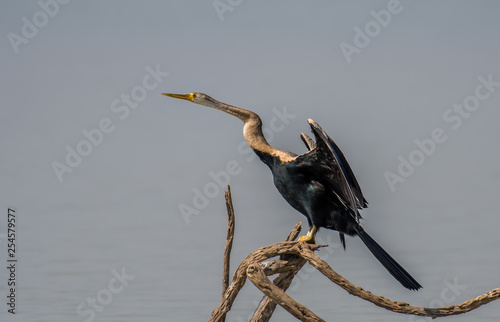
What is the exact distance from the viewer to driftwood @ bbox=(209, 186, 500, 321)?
3.81m

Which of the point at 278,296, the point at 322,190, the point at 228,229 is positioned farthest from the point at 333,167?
the point at 278,296

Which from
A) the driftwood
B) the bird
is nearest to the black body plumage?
the bird

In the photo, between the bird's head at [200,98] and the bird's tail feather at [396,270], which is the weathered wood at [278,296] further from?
the bird's head at [200,98]

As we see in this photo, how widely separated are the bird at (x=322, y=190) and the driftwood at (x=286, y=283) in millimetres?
163

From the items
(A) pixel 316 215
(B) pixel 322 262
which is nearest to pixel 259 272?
(B) pixel 322 262

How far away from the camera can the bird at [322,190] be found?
4.45 meters

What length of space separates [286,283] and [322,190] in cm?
63

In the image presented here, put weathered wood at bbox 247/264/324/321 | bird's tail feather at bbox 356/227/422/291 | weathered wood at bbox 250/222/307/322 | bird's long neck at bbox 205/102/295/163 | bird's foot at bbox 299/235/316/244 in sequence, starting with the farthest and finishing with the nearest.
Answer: bird's long neck at bbox 205/102/295/163 → bird's foot at bbox 299/235/316/244 → bird's tail feather at bbox 356/227/422/291 → weathered wood at bbox 250/222/307/322 → weathered wood at bbox 247/264/324/321

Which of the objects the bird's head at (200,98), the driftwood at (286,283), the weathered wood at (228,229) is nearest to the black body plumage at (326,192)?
the driftwood at (286,283)

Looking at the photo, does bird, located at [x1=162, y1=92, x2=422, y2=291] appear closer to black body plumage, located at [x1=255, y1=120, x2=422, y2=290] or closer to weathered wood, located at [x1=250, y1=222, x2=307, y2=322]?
black body plumage, located at [x1=255, y1=120, x2=422, y2=290]

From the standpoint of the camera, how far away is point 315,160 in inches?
179

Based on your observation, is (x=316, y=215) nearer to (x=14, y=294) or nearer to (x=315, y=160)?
(x=315, y=160)

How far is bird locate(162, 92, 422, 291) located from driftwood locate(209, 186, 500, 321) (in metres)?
0.16

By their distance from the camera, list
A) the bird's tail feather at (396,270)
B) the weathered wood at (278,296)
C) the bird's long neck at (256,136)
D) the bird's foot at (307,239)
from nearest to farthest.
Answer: the weathered wood at (278,296)
the bird's tail feather at (396,270)
the bird's foot at (307,239)
the bird's long neck at (256,136)
